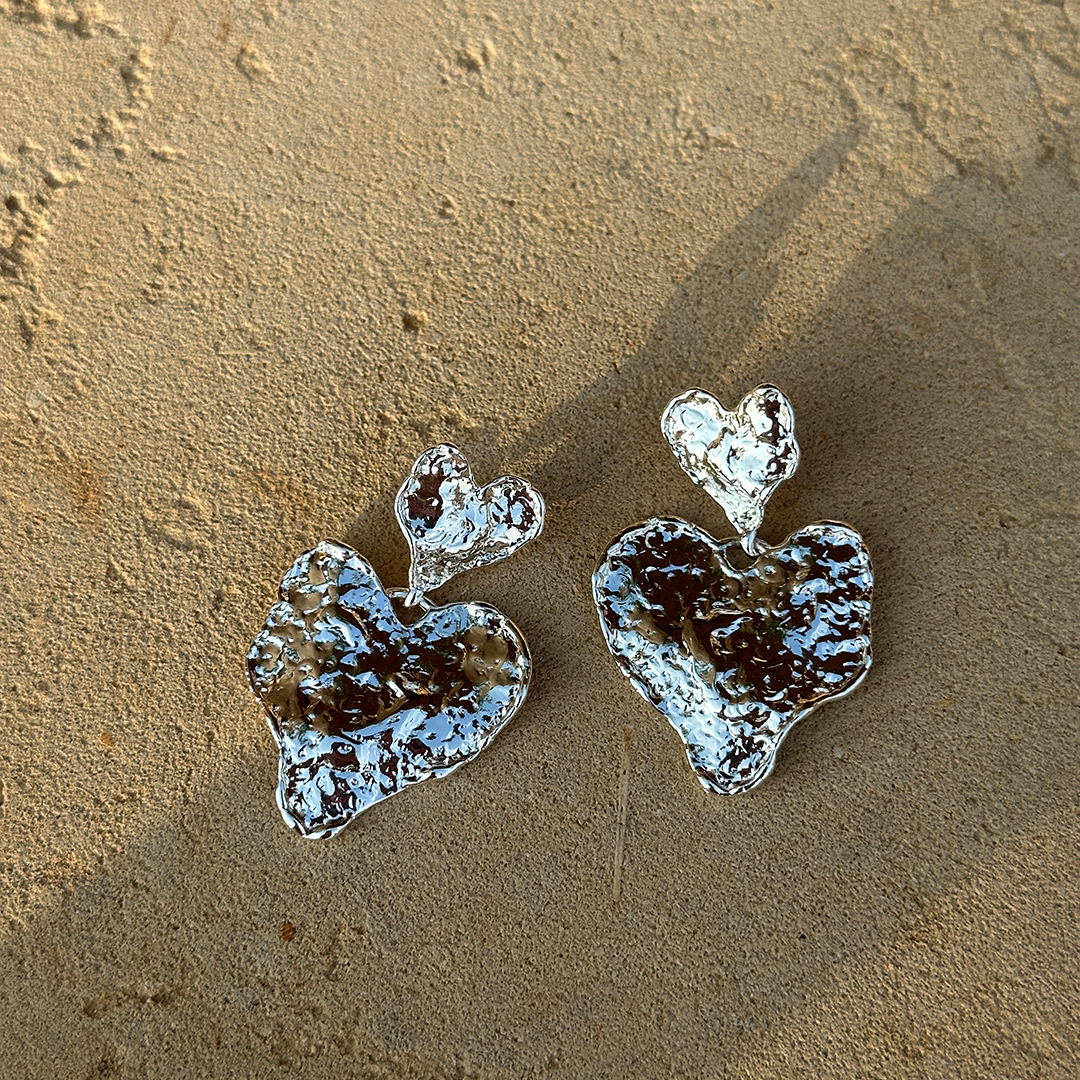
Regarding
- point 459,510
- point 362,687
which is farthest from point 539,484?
point 362,687

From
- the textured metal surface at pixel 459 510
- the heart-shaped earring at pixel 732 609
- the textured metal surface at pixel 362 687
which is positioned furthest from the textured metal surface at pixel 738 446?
the textured metal surface at pixel 362 687

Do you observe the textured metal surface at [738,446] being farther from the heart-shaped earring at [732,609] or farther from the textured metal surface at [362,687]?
the textured metal surface at [362,687]

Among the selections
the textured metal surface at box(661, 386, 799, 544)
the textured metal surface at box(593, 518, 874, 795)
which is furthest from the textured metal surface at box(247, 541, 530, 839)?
the textured metal surface at box(661, 386, 799, 544)

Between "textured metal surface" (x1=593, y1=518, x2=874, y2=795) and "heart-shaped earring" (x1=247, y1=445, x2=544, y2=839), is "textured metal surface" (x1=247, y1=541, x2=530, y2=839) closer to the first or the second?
"heart-shaped earring" (x1=247, y1=445, x2=544, y2=839)

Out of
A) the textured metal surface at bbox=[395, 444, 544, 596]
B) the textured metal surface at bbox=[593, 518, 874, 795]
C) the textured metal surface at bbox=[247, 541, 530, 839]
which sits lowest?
the textured metal surface at bbox=[593, 518, 874, 795]

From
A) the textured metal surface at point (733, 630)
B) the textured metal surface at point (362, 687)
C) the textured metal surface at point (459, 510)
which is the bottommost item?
the textured metal surface at point (733, 630)
